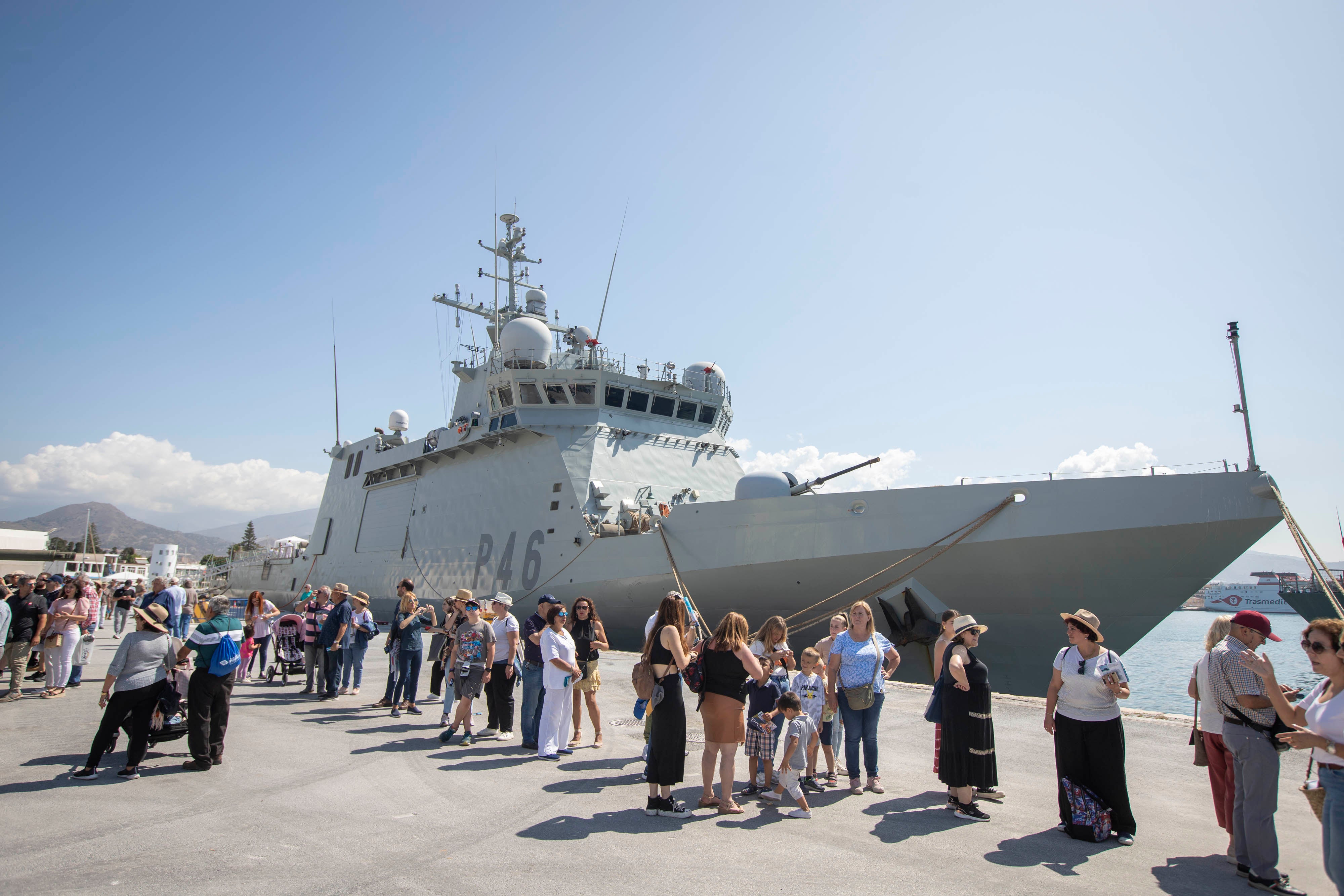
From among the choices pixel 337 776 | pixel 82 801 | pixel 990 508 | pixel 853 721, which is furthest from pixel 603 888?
pixel 990 508

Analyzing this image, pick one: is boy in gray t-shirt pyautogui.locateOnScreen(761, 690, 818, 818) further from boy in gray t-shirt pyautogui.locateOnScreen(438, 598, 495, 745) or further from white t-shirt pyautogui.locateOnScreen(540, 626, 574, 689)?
boy in gray t-shirt pyautogui.locateOnScreen(438, 598, 495, 745)

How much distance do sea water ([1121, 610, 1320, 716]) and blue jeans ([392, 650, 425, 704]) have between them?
629 cm

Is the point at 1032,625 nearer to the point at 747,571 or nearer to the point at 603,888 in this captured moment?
the point at 747,571

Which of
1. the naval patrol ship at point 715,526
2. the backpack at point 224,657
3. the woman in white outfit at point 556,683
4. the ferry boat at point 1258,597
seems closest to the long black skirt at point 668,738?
the woman in white outfit at point 556,683

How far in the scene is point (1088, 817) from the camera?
3791mm

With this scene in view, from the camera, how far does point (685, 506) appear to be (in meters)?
11.9

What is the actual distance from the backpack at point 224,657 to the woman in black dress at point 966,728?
490cm

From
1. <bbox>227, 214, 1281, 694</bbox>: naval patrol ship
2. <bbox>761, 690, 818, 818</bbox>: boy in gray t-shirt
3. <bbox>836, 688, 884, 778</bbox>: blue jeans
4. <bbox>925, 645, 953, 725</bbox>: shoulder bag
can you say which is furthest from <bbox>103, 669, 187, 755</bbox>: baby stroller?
<bbox>227, 214, 1281, 694</bbox>: naval patrol ship

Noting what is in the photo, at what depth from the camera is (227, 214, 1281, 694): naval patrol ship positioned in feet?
30.2

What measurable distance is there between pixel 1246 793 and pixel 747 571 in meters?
8.07

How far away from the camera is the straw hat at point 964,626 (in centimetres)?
439

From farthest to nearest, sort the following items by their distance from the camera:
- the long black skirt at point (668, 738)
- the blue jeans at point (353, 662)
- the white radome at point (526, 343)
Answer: the white radome at point (526, 343)
the blue jeans at point (353, 662)
the long black skirt at point (668, 738)

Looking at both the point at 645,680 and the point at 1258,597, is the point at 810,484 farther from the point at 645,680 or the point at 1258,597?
the point at 1258,597

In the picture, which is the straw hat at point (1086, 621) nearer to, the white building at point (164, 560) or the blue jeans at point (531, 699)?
the blue jeans at point (531, 699)
